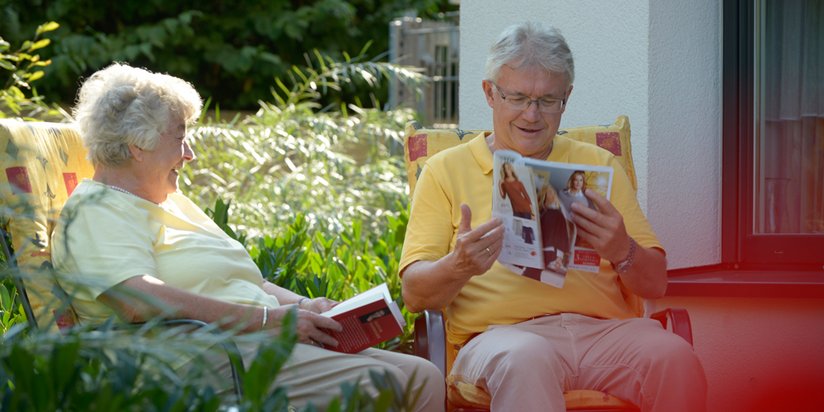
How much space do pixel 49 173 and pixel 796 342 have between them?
270 cm

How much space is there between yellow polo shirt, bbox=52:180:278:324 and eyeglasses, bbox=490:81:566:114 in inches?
35.5

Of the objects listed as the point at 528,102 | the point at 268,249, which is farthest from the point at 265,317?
the point at 268,249

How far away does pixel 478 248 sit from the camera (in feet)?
9.70

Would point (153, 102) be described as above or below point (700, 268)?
above

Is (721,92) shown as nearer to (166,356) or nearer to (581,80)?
(581,80)

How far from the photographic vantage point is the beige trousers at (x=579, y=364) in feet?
9.56

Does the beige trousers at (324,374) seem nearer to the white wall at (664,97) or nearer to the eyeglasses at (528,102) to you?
the eyeglasses at (528,102)

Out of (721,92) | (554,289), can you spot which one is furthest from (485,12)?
(554,289)

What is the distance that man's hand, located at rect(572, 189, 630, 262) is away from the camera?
2951 millimetres

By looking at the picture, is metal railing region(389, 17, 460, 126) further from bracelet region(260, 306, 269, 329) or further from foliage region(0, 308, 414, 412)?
foliage region(0, 308, 414, 412)

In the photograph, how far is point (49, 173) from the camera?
3.33m

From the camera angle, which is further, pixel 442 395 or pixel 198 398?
pixel 442 395

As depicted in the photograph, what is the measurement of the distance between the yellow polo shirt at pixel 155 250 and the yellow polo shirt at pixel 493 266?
49 centimetres

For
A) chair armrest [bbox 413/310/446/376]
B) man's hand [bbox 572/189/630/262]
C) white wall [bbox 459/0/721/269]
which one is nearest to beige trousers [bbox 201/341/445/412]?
chair armrest [bbox 413/310/446/376]
